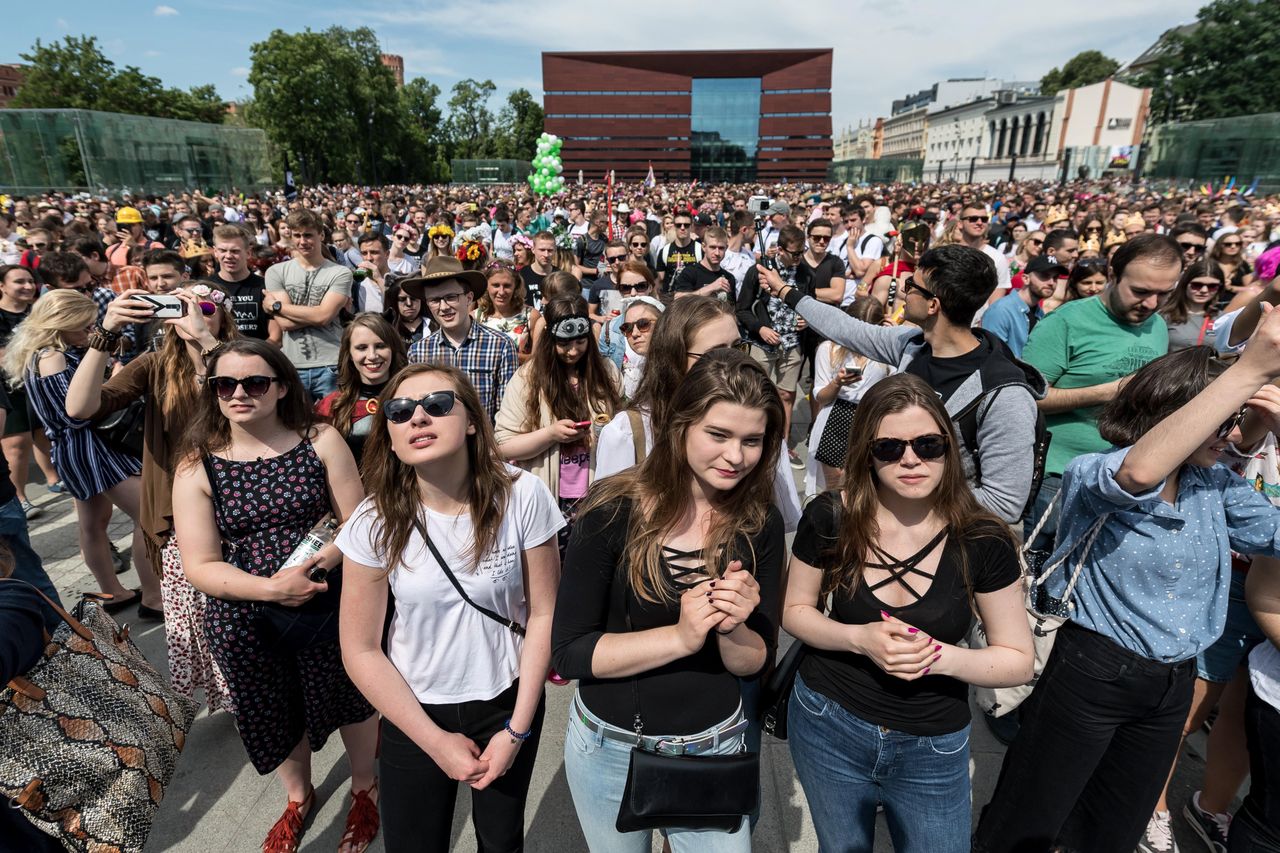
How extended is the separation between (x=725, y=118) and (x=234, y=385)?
82.6 meters

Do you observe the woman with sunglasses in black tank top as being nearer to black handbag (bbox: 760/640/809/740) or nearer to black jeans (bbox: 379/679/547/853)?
black handbag (bbox: 760/640/809/740)

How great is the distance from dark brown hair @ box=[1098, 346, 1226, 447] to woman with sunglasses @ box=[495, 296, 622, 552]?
1.97 meters

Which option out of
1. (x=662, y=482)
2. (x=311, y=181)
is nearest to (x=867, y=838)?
(x=662, y=482)

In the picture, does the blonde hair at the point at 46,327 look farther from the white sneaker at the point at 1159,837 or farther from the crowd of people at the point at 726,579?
the white sneaker at the point at 1159,837

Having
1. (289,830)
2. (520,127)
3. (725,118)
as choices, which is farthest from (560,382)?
(520,127)

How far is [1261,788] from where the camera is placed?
6.66 feet

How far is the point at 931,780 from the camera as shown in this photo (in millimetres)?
1791

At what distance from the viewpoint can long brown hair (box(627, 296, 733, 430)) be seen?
2465 mm

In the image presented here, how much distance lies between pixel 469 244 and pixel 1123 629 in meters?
4.73

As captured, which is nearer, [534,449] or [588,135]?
[534,449]

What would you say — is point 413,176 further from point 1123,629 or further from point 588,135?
point 1123,629

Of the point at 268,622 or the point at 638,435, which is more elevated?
the point at 638,435

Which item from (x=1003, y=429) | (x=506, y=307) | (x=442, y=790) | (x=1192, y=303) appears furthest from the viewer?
(x=506, y=307)

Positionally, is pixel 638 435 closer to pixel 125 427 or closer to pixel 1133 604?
pixel 1133 604
